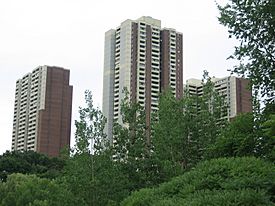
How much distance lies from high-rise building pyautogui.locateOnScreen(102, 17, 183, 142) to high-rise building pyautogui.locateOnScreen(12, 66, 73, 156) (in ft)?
44.0

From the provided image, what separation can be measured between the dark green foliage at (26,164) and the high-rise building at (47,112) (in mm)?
14877

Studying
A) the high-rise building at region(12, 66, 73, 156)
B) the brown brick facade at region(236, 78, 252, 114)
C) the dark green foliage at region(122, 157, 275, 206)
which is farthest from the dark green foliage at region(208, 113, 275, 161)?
the high-rise building at region(12, 66, 73, 156)

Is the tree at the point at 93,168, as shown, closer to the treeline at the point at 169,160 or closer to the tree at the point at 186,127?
the treeline at the point at 169,160

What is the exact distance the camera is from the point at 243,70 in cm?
1405

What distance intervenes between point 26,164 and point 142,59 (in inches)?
584

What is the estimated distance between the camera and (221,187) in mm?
8383

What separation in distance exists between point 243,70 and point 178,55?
33.8 m

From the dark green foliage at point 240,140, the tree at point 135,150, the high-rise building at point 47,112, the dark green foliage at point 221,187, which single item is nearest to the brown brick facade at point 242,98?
the tree at point 135,150

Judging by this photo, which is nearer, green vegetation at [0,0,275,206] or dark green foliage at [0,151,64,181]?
green vegetation at [0,0,275,206]

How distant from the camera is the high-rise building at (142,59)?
148 feet

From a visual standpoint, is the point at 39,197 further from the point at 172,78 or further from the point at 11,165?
the point at 172,78

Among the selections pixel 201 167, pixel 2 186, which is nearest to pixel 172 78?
pixel 2 186

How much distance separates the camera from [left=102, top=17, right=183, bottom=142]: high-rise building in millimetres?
45156

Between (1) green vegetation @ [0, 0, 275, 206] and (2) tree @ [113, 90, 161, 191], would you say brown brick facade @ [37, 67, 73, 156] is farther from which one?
(2) tree @ [113, 90, 161, 191]
